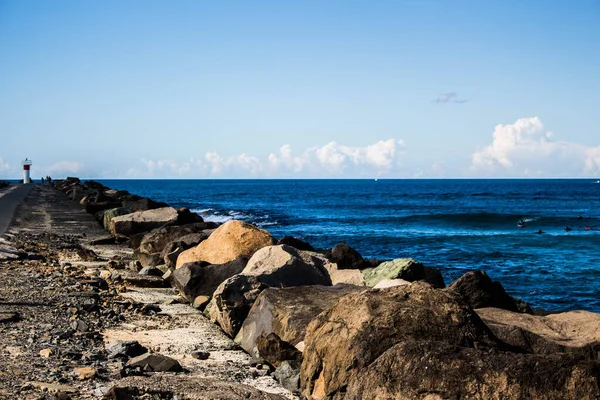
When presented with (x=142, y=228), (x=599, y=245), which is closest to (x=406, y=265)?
(x=142, y=228)

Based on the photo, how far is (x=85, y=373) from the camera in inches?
222

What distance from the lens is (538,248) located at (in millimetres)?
24578

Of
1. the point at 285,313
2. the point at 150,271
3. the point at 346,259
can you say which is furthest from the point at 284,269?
the point at 150,271

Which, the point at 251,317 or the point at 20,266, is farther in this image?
the point at 20,266

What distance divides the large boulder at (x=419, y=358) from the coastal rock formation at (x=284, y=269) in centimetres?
325

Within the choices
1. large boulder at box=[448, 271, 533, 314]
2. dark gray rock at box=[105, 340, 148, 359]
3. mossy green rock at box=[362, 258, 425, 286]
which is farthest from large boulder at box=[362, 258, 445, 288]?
dark gray rock at box=[105, 340, 148, 359]

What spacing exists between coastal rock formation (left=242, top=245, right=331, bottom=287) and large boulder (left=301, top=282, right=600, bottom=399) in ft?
10.7

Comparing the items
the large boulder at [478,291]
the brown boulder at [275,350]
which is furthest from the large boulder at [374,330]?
the large boulder at [478,291]

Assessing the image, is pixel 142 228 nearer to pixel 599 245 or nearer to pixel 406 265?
pixel 406 265

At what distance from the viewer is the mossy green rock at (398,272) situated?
955cm

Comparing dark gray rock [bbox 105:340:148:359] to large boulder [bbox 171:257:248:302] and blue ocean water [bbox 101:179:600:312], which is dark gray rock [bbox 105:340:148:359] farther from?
blue ocean water [bbox 101:179:600:312]

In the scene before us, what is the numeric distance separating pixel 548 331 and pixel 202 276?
4.72 meters

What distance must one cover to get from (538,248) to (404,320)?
2092 centimetres

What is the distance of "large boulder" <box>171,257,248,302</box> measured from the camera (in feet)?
30.8
